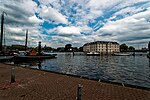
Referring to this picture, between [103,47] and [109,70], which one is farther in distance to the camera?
[103,47]

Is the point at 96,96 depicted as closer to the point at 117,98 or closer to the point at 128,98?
the point at 117,98

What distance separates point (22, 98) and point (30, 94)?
659 mm

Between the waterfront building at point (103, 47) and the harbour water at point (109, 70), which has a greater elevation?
the waterfront building at point (103, 47)

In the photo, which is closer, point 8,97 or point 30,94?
point 8,97

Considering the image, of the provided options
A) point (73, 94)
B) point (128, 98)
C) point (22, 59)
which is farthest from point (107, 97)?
point (22, 59)

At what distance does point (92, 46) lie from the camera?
17738 centimetres

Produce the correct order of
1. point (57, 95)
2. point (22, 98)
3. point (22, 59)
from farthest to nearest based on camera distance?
point (22, 59), point (57, 95), point (22, 98)

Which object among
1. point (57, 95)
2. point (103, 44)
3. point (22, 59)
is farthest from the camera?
point (103, 44)

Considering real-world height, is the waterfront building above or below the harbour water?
above

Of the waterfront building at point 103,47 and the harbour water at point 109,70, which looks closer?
the harbour water at point 109,70

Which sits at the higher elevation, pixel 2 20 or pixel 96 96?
pixel 2 20

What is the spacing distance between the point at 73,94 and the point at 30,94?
2322mm

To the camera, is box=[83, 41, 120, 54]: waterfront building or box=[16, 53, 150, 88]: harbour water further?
box=[83, 41, 120, 54]: waterfront building

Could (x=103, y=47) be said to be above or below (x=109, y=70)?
above
